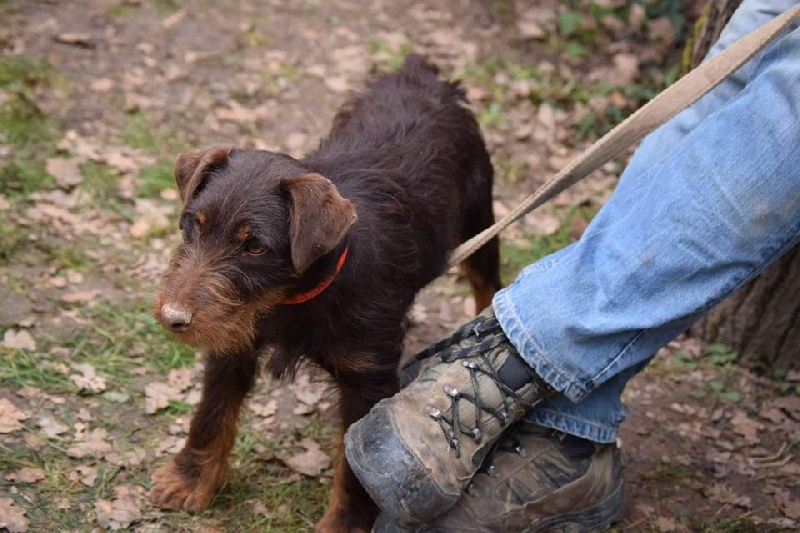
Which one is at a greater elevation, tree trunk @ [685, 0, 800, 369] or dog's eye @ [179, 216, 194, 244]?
dog's eye @ [179, 216, 194, 244]

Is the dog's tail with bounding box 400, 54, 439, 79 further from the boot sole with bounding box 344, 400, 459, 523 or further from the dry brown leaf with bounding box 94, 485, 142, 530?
the dry brown leaf with bounding box 94, 485, 142, 530

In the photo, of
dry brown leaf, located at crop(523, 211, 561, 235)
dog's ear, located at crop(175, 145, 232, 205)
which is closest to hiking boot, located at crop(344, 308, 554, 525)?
dog's ear, located at crop(175, 145, 232, 205)

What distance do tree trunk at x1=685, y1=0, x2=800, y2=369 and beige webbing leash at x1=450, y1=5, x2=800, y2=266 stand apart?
1.43 metres

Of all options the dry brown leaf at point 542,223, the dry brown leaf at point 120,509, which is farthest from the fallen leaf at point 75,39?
the dry brown leaf at point 120,509

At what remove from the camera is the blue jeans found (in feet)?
10.2

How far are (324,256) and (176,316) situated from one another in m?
0.55

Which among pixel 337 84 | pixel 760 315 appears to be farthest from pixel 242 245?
pixel 337 84

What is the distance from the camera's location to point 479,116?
6859mm

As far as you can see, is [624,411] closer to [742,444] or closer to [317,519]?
[742,444]

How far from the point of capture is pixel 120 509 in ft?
12.5

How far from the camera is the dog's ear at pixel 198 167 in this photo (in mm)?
3346

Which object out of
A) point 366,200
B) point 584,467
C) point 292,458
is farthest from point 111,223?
point 584,467

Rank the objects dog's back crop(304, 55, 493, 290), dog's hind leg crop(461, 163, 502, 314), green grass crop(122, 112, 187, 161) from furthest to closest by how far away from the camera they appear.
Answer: green grass crop(122, 112, 187, 161)
dog's hind leg crop(461, 163, 502, 314)
dog's back crop(304, 55, 493, 290)

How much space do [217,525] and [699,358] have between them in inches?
104
